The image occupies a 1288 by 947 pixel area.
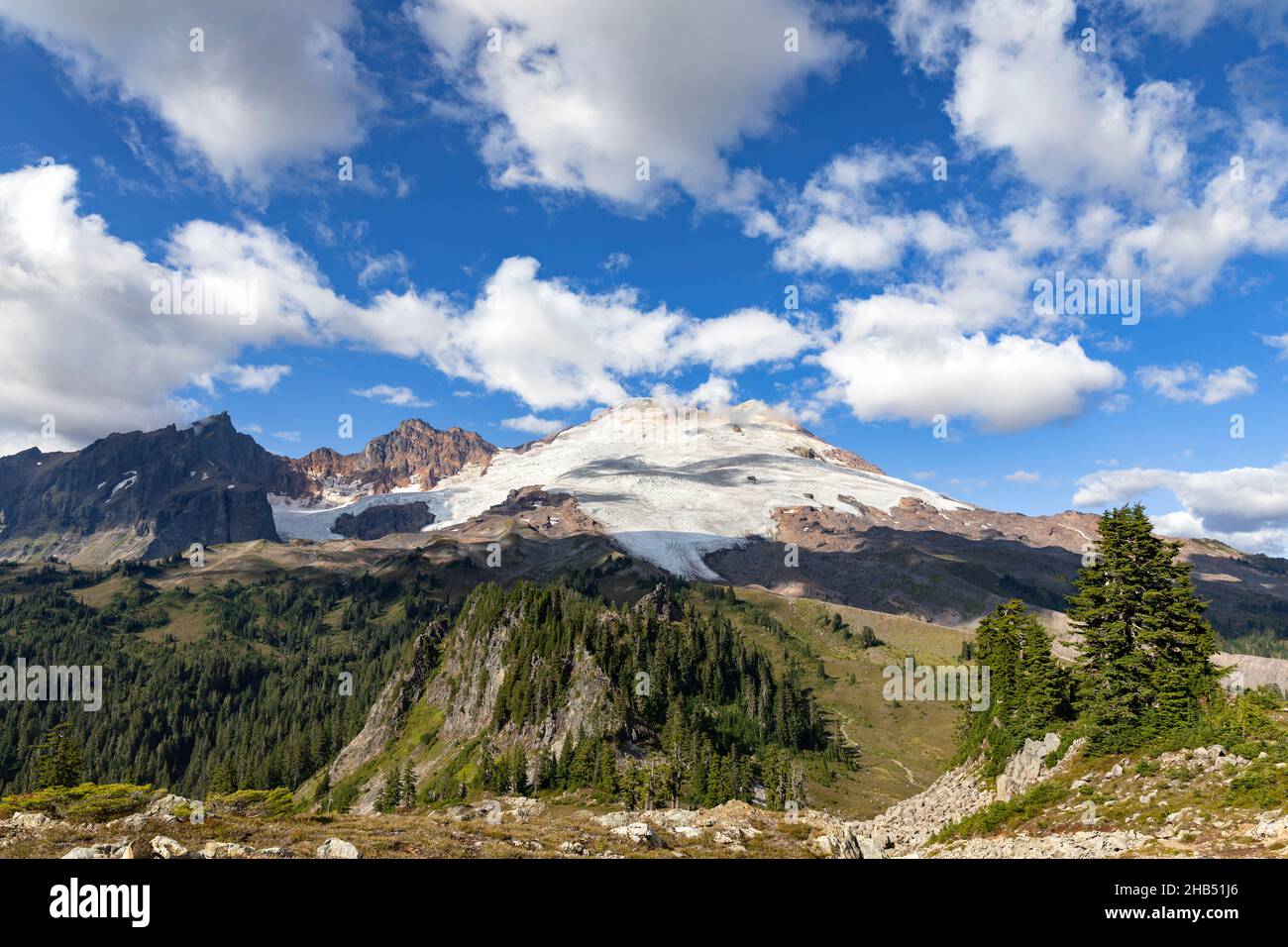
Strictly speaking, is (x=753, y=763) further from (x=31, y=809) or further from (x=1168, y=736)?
(x=31, y=809)

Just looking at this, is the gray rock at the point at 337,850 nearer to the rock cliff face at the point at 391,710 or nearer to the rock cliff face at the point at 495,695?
the rock cliff face at the point at 495,695

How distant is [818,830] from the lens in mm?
42531

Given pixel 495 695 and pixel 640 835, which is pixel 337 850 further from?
pixel 495 695

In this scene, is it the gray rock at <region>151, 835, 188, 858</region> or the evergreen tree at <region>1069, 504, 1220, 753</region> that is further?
the evergreen tree at <region>1069, 504, 1220, 753</region>

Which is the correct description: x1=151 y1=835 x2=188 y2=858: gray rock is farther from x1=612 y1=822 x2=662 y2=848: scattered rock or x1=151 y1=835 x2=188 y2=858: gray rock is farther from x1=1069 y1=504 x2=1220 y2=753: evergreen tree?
x1=1069 y1=504 x2=1220 y2=753: evergreen tree

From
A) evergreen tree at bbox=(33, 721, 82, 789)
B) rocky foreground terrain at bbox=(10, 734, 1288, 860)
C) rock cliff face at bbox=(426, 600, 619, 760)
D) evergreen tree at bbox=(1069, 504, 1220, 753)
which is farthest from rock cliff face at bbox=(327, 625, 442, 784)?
evergreen tree at bbox=(1069, 504, 1220, 753)

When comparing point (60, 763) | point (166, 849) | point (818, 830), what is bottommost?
point (60, 763)

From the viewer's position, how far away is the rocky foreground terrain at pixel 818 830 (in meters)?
24.8

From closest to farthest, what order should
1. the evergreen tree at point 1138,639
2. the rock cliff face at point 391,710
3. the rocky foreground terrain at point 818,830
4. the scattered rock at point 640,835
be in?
1. the rocky foreground terrain at point 818,830
2. the scattered rock at point 640,835
3. the evergreen tree at point 1138,639
4. the rock cliff face at point 391,710

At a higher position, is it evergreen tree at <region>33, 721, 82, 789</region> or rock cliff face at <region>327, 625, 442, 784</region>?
evergreen tree at <region>33, 721, 82, 789</region>

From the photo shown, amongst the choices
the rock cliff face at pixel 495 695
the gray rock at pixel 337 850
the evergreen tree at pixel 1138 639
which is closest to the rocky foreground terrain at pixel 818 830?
the gray rock at pixel 337 850

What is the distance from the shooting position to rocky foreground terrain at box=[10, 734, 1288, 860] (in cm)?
2480

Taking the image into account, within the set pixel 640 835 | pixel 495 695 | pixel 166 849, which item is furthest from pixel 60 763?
pixel 640 835
